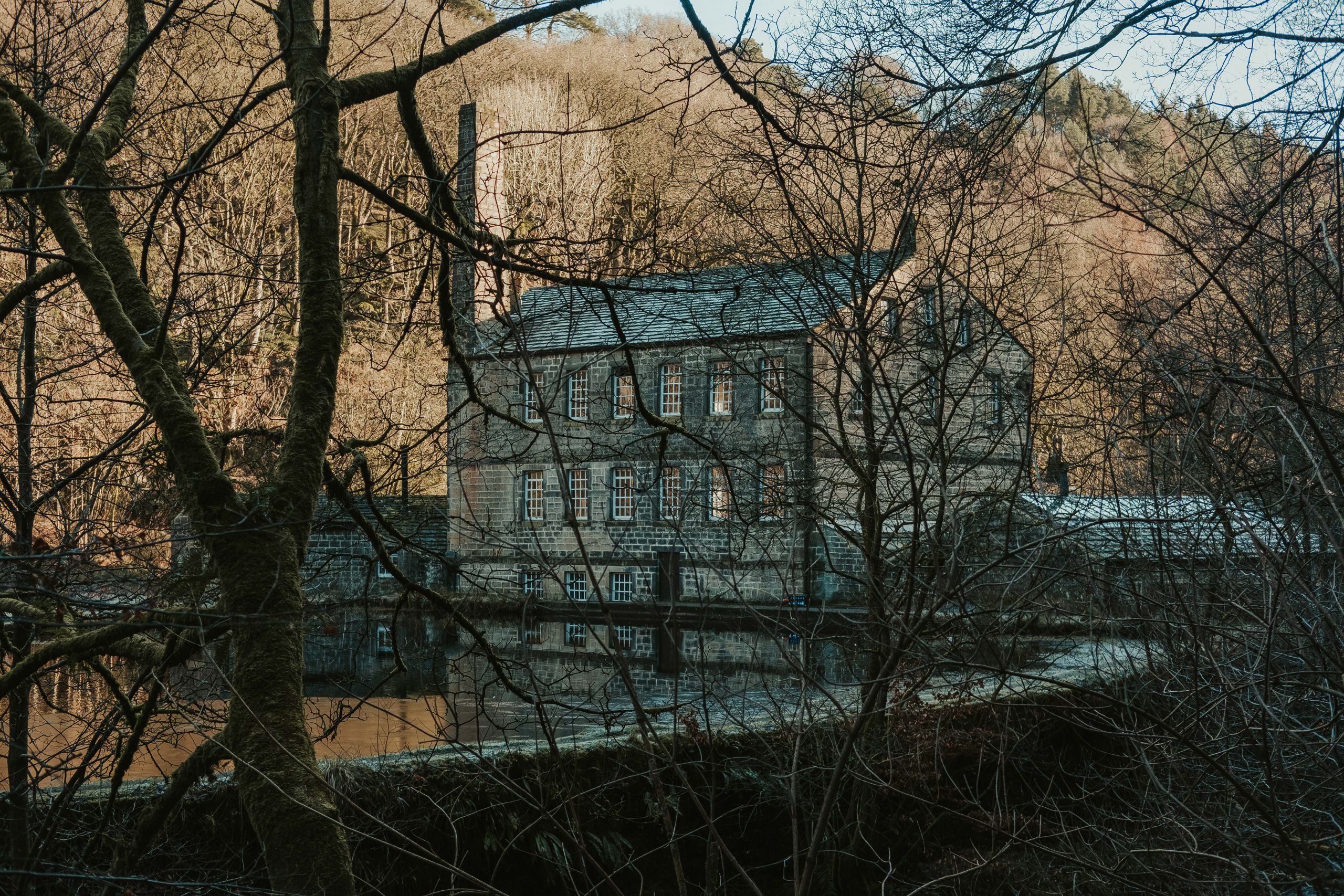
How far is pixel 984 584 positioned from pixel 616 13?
23.7m

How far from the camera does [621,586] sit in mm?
26500

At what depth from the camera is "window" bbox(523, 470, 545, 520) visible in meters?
27.3

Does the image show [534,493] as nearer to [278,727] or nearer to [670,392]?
[670,392]

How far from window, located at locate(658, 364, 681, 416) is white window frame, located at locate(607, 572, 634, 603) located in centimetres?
394

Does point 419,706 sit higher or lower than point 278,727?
lower

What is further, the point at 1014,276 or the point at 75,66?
the point at 1014,276

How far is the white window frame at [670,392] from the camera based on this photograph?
25891mm

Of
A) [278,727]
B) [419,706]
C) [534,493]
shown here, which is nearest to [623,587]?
[534,493]

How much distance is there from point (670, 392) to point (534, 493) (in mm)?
4425

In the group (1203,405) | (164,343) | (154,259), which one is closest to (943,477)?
(1203,405)

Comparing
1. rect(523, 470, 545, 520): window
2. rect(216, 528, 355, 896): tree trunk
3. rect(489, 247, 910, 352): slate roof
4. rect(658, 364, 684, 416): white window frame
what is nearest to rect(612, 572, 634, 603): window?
rect(523, 470, 545, 520): window

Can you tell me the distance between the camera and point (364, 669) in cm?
2236

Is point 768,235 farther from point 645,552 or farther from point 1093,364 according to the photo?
point 645,552

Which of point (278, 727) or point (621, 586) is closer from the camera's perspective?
point (278, 727)
